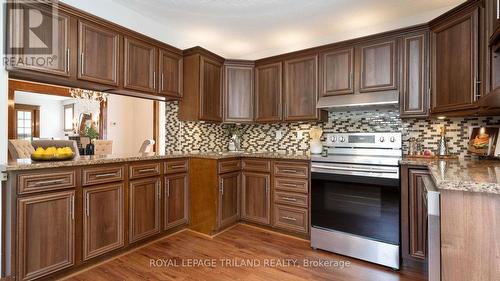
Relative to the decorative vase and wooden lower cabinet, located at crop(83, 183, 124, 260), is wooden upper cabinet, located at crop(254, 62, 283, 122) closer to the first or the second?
the decorative vase

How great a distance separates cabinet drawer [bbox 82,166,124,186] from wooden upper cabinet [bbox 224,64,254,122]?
164cm

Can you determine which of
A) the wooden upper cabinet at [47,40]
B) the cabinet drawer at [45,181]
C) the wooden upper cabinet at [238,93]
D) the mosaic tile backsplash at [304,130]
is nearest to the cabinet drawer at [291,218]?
the mosaic tile backsplash at [304,130]

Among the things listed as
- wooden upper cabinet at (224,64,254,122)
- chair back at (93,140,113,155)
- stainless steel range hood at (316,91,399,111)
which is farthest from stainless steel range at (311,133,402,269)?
chair back at (93,140,113,155)

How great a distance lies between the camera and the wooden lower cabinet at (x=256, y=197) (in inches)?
115

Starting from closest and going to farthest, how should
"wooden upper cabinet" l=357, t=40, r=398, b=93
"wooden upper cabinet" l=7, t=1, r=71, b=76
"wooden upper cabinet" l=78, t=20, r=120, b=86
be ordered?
"wooden upper cabinet" l=7, t=1, r=71, b=76 < "wooden upper cabinet" l=78, t=20, r=120, b=86 < "wooden upper cabinet" l=357, t=40, r=398, b=93

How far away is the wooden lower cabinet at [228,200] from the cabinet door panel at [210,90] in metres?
0.86

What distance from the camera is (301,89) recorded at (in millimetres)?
3080

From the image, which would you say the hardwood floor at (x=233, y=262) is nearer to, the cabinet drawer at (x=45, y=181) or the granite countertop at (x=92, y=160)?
the cabinet drawer at (x=45, y=181)

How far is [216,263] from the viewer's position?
2.16 metres

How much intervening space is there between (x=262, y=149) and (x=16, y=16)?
2.95 m

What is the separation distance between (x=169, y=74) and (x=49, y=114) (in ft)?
21.1

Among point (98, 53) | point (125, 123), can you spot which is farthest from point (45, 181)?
point (125, 123)

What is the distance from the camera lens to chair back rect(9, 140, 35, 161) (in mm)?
2535

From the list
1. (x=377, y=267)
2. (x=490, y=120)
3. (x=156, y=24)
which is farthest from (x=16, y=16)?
(x=490, y=120)
